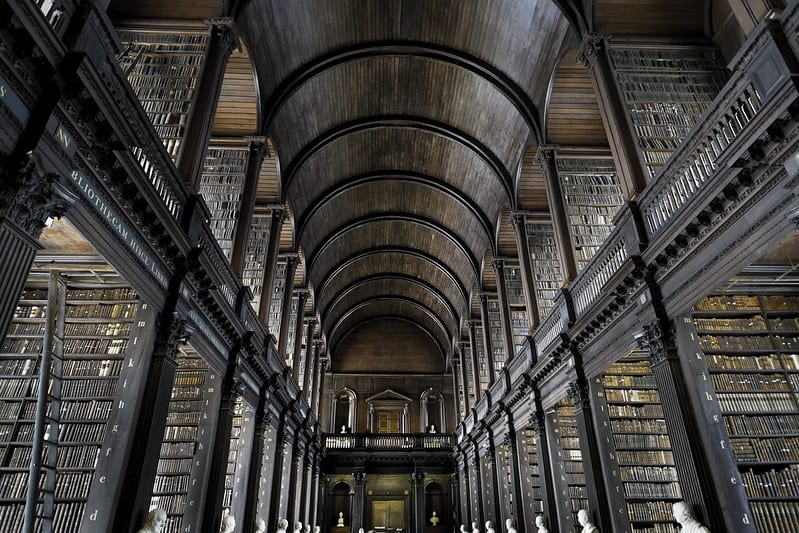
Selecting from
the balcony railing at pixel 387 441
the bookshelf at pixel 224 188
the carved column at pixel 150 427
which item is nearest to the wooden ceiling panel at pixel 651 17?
the bookshelf at pixel 224 188

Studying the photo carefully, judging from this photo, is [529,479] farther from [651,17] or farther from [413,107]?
[413,107]

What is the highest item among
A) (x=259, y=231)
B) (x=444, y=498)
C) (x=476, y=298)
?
(x=476, y=298)

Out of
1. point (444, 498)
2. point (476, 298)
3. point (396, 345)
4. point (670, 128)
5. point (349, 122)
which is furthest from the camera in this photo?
point (396, 345)

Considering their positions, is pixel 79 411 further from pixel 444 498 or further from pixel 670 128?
pixel 444 498

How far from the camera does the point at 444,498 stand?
20.7m

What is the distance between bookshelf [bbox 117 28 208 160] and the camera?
6375 millimetres

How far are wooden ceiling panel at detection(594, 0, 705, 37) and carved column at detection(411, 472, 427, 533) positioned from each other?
17.6 metres

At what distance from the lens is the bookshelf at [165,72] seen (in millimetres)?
6375

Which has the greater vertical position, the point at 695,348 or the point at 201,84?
the point at 201,84

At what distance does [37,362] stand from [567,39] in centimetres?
943

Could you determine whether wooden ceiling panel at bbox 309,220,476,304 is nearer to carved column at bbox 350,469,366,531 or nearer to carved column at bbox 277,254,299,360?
carved column at bbox 277,254,299,360

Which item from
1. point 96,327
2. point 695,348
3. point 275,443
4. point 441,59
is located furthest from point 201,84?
point 275,443

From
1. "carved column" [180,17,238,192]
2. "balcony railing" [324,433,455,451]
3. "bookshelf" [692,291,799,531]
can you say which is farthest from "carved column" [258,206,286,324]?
"balcony railing" [324,433,455,451]

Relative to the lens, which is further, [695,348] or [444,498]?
[444,498]
